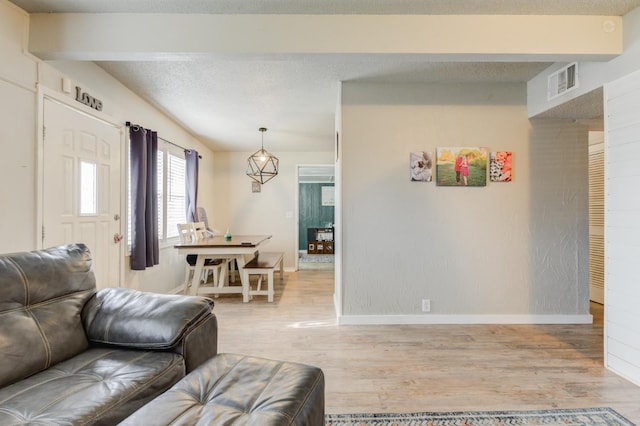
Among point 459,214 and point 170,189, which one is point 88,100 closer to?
point 170,189

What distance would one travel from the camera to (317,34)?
212cm

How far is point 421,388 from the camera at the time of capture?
6.38 feet

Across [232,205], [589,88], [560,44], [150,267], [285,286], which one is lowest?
[285,286]

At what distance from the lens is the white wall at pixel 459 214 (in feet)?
10.1

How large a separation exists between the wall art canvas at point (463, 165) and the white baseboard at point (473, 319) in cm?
136

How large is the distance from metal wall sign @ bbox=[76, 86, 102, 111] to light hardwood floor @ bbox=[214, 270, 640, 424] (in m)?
2.35

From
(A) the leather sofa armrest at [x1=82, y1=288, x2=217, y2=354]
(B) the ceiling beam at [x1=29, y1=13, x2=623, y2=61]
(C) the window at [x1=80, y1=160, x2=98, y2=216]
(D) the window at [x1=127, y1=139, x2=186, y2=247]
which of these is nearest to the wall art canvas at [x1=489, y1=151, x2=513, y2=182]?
(B) the ceiling beam at [x1=29, y1=13, x2=623, y2=61]

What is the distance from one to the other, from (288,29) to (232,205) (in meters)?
4.45

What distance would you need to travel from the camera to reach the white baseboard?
10.0 ft

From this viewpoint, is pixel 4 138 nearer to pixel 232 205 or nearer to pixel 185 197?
pixel 185 197

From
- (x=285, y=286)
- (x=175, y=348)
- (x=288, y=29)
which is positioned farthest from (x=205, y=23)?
(x=285, y=286)

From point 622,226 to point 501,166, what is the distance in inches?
45.8

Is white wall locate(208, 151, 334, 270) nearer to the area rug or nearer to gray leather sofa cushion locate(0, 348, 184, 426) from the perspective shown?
the area rug

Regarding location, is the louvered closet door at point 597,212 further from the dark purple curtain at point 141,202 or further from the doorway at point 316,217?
the dark purple curtain at point 141,202
